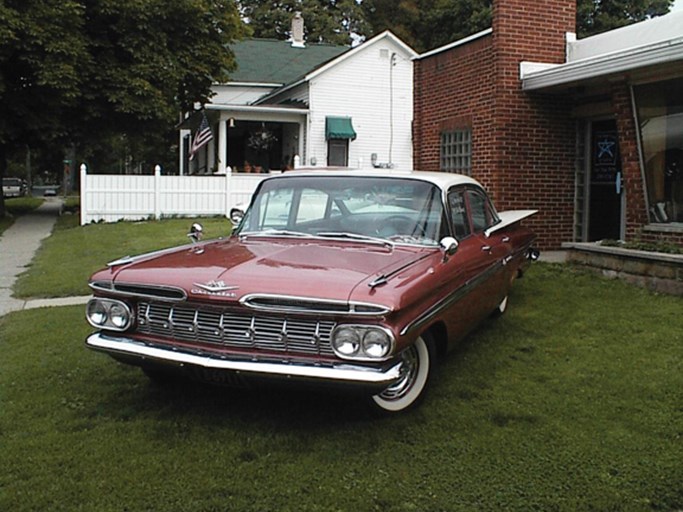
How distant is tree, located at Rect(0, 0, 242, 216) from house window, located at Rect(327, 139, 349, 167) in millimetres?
4693

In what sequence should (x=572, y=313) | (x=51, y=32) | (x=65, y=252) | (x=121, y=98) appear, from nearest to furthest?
(x=572, y=313) < (x=65, y=252) < (x=51, y=32) < (x=121, y=98)

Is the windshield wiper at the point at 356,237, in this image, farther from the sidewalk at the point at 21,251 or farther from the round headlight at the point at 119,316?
the sidewalk at the point at 21,251

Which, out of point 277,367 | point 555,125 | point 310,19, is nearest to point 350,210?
point 277,367

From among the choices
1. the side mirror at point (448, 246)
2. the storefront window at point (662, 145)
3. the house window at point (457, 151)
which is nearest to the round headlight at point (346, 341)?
the side mirror at point (448, 246)

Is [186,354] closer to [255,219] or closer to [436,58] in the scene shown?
[255,219]

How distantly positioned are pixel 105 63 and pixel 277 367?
19.2 metres

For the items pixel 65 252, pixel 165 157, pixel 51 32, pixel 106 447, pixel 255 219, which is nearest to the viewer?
pixel 106 447

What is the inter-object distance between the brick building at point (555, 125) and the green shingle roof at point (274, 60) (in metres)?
18.8

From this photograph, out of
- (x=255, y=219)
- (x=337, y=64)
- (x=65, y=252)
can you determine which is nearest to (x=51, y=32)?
(x=65, y=252)

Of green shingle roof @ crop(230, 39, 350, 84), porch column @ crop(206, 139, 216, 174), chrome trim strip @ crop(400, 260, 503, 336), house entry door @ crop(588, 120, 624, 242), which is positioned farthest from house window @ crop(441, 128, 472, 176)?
green shingle roof @ crop(230, 39, 350, 84)

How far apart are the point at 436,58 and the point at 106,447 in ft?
32.6

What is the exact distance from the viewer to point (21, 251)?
1448cm

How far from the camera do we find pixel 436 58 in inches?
498

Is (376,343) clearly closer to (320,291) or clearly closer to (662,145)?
(320,291)
